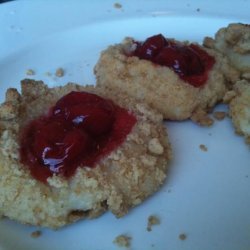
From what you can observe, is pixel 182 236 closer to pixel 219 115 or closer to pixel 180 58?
pixel 219 115

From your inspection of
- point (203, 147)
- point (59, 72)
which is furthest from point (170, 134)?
point (59, 72)

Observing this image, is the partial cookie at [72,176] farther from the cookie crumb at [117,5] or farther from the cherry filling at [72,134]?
the cookie crumb at [117,5]

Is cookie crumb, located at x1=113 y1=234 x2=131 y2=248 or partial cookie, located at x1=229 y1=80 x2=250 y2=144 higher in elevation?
partial cookie, located at x1=229 y1=80 x2=250 y2=144

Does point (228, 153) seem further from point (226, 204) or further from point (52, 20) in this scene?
point (52, 20)

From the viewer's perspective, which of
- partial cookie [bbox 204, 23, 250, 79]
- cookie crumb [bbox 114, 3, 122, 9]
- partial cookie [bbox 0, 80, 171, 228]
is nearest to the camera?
partial cookie [bbox 0, 80, 171, 228]

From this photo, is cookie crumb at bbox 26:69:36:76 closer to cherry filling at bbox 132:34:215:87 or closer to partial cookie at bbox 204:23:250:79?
cherry filling at bbox 132:34:215:87

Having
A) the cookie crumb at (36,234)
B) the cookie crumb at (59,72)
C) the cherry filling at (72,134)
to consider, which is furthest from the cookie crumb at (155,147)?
the cookie crumb at (59,72)

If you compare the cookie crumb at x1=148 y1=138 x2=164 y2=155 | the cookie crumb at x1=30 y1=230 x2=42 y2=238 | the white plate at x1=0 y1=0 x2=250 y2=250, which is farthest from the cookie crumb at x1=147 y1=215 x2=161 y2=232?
the cookie crumb at x1=30 y1=230 x2=42 y2=238
